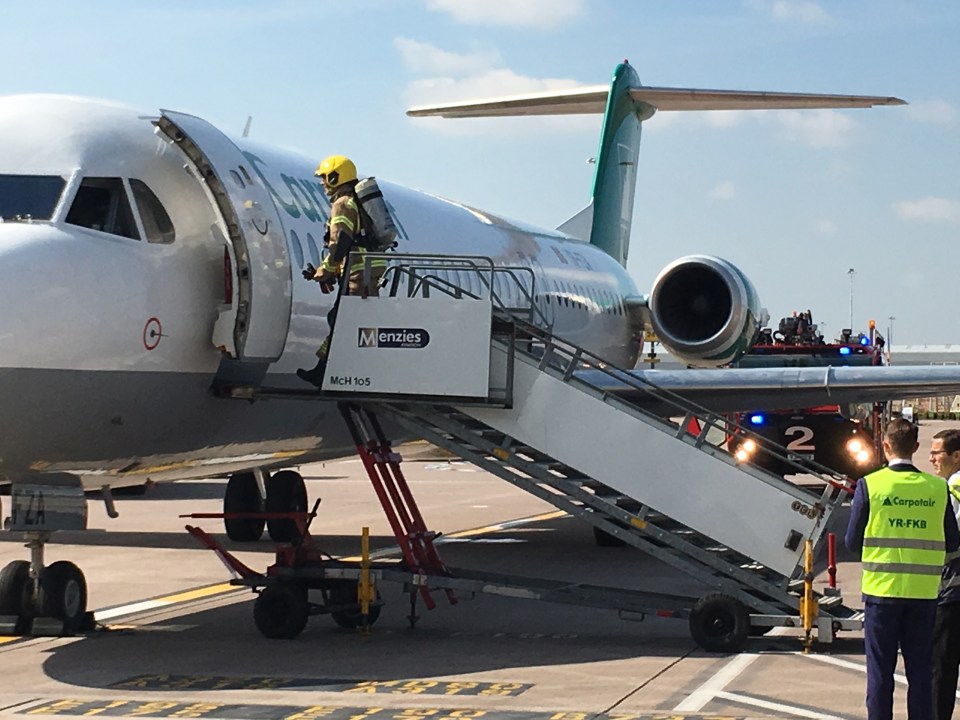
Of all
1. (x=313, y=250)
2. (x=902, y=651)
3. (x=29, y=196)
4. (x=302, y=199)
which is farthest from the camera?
(x=302, y=199)

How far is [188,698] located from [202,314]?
2670 millimetres

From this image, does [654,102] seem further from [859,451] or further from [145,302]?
[145,302]

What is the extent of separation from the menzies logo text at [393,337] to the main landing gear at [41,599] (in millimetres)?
2666

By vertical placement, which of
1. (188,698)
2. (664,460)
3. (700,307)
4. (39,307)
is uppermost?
(700,307)

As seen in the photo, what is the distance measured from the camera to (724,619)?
10508mm

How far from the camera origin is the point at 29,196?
32.4 feet

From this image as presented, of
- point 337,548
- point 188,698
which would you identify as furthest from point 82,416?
point 337,548

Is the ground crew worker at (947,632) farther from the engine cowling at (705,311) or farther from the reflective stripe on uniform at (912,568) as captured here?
the engine cowling at (705,311)

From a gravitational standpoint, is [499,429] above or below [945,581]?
above

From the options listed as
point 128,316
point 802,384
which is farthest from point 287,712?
point 802,384

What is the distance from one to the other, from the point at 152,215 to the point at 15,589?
3014mm

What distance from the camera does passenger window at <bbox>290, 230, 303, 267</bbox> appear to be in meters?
11.6

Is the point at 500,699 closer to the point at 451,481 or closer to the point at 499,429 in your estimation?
the point at 499,429

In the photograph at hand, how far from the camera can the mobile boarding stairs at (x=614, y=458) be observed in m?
10.6
